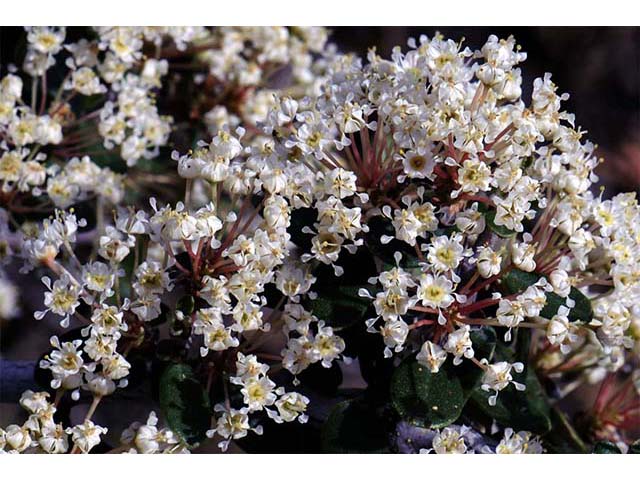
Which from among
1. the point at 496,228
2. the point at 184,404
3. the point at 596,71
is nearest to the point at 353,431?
the point at 184,404

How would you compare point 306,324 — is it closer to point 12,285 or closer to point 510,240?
point 510,240

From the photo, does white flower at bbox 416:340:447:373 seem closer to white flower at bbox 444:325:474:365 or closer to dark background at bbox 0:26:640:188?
white flower at bbox 444:325:474:365

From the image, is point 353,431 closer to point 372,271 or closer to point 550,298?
point 372,271

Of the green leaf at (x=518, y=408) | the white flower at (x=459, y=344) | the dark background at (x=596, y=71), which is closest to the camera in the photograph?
the white flower at (x=459, y=344)

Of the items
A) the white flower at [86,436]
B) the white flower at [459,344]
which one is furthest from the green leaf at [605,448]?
the white flower at [86,436]

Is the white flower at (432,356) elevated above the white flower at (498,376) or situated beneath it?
elevated above

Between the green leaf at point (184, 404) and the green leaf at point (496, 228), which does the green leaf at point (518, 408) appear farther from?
the green leaf at point (184, 404)

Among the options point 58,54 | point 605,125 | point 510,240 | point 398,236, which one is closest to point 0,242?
point 58,54
